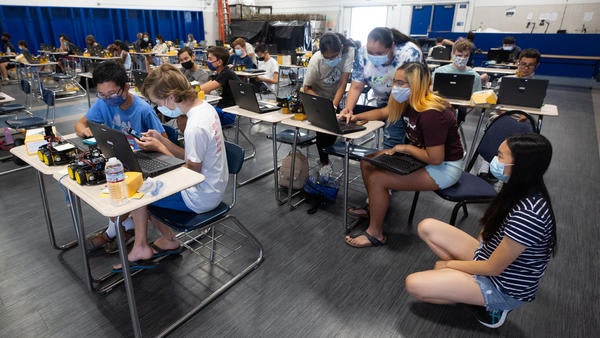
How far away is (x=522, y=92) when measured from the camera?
121 inches

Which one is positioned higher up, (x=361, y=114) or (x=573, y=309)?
(x=361, y=114)

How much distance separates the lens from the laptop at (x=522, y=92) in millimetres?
2984

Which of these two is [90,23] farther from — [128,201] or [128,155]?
[128,201]

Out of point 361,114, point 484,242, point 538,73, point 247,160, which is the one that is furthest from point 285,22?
point 484,242

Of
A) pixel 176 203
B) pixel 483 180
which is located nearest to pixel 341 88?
pixel 483 180

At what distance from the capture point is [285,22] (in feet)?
46.2

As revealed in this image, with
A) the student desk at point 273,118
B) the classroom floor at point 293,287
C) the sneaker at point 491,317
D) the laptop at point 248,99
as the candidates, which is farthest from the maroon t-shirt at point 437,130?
the laptop at point 248,99

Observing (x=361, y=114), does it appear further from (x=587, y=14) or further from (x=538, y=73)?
(x=587, y=14)

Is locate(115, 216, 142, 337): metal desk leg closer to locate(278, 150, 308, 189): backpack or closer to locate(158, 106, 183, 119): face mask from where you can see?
locate(158, 106, 183, 119): face mask

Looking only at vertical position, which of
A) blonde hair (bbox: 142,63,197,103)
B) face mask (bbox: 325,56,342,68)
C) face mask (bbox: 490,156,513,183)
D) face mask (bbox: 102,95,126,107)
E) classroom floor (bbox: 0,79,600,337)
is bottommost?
classroom floor (bbox: 0,79,600,337)

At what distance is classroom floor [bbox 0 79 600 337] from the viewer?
175 centimetres

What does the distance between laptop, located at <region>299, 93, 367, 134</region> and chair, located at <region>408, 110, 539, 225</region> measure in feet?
2.40

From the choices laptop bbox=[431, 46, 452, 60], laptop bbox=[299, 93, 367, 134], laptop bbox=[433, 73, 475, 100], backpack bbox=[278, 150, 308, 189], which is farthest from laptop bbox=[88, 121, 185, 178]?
laptop bbox=[431, 46, 452, 60]

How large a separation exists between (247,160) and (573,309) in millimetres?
3135
